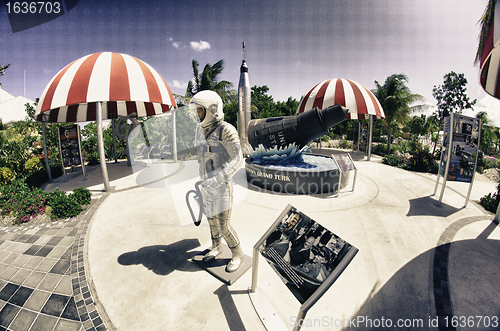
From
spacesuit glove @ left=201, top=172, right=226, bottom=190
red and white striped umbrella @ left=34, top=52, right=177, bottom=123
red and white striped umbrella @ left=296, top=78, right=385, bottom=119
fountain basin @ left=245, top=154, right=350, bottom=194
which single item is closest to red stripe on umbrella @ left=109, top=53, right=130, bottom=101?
red and white striped umbrella @ left=34, top=52, right=177, bottom=123

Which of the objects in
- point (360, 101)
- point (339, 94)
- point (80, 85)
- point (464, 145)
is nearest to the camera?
point (464, 145)

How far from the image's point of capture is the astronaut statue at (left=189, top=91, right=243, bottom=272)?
9.33 ft

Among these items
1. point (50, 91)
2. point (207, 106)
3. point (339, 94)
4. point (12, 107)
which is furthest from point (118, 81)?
point (12, 107)

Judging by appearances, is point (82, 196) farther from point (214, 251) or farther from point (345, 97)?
point (345, 97)

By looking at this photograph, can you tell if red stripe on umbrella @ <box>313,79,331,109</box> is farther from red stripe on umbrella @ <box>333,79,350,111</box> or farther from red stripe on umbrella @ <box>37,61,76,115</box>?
red stripe on umbrella @ <box>37,61,76,115</box>

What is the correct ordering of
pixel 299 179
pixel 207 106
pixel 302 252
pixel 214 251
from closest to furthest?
pixel 302 252 < pixel 207 106 < pixel 214 251 < pixel 299 179

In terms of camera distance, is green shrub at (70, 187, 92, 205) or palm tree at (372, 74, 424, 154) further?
palm tree at (372, 74, 424, 154)

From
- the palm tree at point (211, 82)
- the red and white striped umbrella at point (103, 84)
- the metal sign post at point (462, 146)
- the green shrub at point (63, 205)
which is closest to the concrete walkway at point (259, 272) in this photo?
the green shrub at point (63, 205)

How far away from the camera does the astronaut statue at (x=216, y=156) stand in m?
2.85

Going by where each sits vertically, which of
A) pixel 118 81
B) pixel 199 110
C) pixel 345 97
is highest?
pixel 118 81

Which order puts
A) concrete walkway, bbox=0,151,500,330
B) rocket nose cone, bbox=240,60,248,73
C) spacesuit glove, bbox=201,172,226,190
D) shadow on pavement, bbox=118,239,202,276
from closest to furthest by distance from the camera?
concrete walkway, bbox=0,151,500,330 < spacesuit glove, bbox=201,172,226,190 < shadow on pavement, bbox=118,239,202,276 < rocket nose cone, bbox=240,60,248,73

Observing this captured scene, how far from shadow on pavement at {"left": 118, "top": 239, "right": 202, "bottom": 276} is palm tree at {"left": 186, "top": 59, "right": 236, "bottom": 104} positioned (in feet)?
43.3

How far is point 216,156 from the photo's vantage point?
2982 mm

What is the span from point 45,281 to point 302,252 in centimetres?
389
